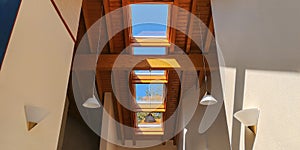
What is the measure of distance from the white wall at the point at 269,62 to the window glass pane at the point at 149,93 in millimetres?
4090

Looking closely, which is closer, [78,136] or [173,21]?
[173,21]

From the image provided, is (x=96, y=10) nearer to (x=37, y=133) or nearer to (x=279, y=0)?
(x=37, y=133)

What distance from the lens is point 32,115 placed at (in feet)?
7.05

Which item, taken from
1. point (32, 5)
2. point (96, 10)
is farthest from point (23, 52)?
point (96, 10)

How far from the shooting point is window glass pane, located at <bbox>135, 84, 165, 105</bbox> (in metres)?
7.08

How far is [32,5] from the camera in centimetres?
219

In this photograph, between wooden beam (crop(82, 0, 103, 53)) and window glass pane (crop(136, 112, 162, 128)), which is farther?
window glass pane (crop(136, 112, 162, 128))

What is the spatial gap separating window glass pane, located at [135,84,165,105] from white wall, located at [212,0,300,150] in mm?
4090

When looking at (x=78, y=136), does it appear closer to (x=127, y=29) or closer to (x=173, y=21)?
(x=127, y=29)

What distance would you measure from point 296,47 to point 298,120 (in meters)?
0.44

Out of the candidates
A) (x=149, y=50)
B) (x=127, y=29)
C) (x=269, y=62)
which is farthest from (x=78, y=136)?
(x=269, y=62)

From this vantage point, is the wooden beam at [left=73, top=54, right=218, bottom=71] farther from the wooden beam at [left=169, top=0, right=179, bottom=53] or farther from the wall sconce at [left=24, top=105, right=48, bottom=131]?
the wall sconce at [left=24, top=105, right=48, bottom=131]

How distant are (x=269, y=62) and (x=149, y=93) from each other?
5.42m

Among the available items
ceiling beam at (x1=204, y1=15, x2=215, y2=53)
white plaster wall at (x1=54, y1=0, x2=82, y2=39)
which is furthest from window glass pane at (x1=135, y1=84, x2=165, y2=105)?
white plaster wall at (x1=54, y1=0, x2=82, y2=39)
